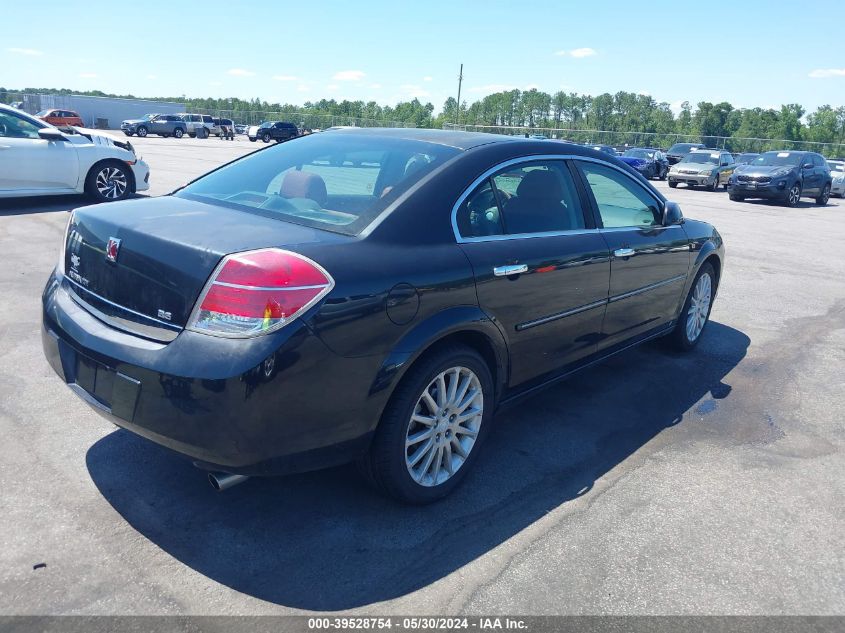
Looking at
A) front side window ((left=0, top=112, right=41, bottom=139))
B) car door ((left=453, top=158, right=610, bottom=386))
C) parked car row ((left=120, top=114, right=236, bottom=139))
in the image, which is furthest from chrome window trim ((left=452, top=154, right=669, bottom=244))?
parked car row ((left=120, top=114, right=236, bottom=139))

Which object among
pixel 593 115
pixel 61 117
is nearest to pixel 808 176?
pixel 61 117

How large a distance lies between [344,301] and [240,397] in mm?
532

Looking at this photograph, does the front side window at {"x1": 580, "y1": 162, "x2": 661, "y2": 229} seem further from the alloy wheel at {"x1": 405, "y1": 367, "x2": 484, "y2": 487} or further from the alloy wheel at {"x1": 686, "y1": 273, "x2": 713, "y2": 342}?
the alloy wheel at {"x1": 405, "y1": 367, "x2": 484, "y2": 487}

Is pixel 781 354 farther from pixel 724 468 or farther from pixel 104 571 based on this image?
pixel 104 571

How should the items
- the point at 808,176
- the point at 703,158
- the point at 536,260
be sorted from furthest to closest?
the point at 703,158 → the point at 808,176 → the point at 536,260

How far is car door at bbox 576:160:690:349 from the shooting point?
4.36m

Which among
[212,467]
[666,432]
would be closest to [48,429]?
[212,467]

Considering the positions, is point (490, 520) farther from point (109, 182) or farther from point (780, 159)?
point (780, 159)

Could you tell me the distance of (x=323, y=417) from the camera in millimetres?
2686

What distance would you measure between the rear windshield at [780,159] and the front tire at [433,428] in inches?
893

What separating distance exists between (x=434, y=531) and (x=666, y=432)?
1.92 m

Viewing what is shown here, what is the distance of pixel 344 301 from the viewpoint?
2674 millimetres

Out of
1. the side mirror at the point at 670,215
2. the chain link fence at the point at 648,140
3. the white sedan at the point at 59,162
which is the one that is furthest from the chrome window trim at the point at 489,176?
the chain link fence at the point at 648,140

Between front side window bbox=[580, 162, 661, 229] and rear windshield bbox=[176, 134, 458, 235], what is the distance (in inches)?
50.4
